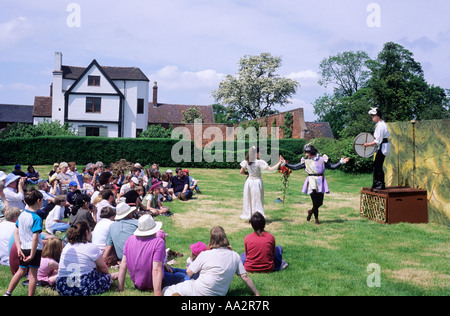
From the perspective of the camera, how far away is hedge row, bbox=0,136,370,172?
30.7 m

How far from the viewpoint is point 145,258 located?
A: 18.7 ft

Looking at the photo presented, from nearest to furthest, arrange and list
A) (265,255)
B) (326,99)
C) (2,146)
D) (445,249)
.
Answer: (265,255), (445,249), (2,146), (326,99)

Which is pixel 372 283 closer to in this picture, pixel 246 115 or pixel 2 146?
pixel 2 146

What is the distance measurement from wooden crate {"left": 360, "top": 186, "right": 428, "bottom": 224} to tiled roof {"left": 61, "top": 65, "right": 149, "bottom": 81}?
123 feet

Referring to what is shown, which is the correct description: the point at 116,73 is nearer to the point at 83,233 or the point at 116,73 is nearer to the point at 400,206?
the point at 400,206

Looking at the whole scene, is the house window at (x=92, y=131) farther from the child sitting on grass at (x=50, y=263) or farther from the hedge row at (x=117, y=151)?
the child sitting on grass at (x=50, y=263)

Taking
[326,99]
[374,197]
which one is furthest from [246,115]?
[374,197]

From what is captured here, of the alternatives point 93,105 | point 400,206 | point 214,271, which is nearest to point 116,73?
point 93,105

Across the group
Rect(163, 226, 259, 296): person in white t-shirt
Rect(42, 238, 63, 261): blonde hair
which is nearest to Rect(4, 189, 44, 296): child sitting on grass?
Rect(42, 238, 63, 261): blonde hair

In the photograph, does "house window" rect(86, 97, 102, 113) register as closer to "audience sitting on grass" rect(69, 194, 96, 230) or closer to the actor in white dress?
the actor in white dress

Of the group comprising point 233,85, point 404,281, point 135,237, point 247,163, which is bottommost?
point 404,281

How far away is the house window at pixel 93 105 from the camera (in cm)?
4256

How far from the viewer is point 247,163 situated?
11016 millimetres
